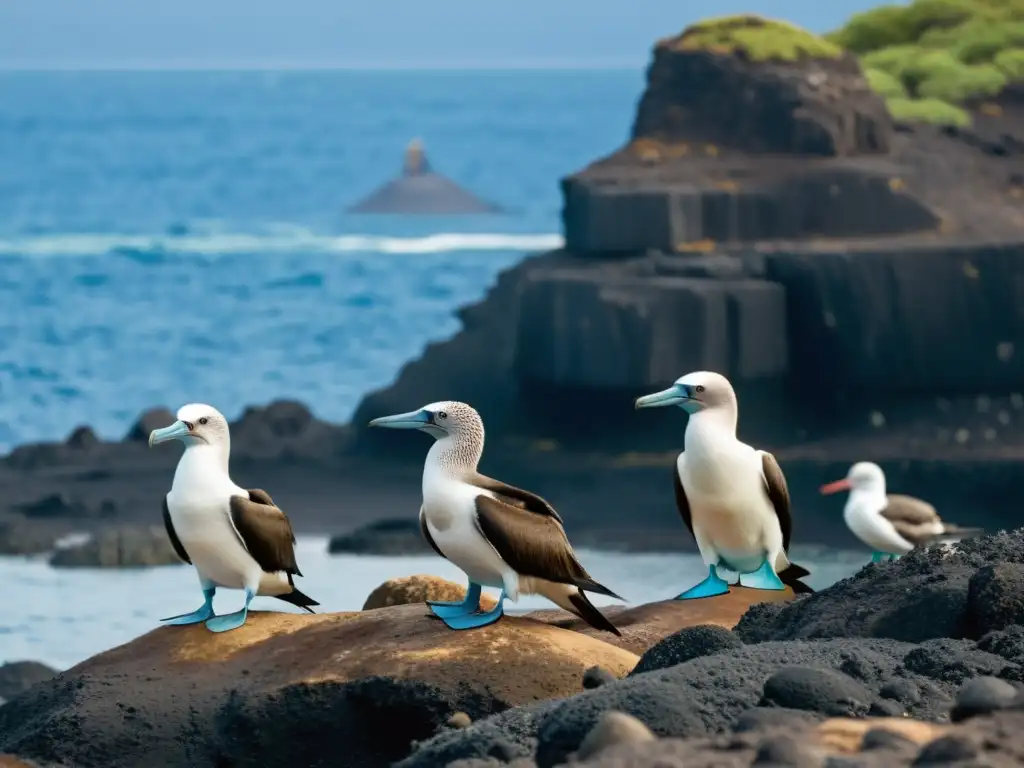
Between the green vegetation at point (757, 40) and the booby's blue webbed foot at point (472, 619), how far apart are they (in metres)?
26.5

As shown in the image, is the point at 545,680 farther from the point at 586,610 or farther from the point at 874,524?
the point at 874,524

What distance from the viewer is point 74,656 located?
23.2 meters

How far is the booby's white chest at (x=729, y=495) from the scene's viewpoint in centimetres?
1223

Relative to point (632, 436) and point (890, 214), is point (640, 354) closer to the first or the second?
point (632, 436)

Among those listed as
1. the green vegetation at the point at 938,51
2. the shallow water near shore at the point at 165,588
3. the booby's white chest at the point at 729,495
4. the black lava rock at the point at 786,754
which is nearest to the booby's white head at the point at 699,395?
the booby's white chest at the point at 729,495

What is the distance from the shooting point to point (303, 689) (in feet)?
37.4

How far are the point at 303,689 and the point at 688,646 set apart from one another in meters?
2.09

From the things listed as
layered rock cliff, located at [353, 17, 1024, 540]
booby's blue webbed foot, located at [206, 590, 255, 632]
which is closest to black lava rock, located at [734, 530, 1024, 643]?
booby's blue webbed foot, located at [206, 590, 255, 632]

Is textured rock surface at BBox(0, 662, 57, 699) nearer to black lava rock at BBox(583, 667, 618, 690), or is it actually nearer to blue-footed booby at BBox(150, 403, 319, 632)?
blue-footed booby at BBox(150, 403, 319, 632)

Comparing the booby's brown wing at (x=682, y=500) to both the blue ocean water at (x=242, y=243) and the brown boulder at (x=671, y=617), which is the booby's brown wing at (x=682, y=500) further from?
the blue ocean water at (x=242, y=243)

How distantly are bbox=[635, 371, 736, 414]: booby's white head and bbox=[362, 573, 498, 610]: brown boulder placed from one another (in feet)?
6.84

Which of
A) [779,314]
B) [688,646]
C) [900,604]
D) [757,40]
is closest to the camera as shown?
[688,646]

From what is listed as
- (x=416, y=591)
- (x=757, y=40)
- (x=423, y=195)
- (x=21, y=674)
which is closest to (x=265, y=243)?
(x=423, y=195)

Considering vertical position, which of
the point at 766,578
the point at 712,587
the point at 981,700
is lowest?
the point at 712,587
